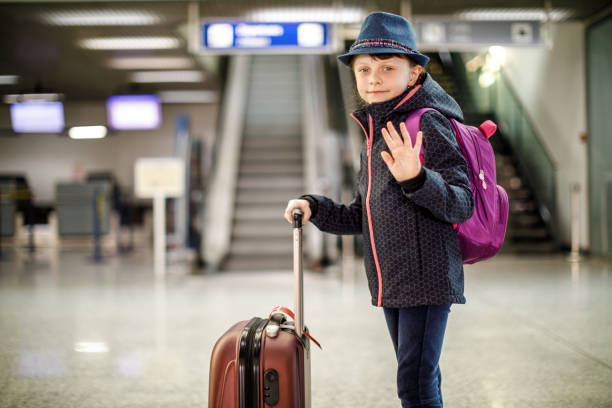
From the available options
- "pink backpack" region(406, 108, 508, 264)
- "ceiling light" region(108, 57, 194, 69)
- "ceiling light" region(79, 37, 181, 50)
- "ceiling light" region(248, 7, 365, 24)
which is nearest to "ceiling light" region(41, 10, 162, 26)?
"ceiling light" region(79, 37, 181, 50)

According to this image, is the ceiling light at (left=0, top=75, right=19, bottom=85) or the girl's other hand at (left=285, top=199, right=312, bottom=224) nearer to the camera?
the girl's other hand at (left=285, top=199, right=312, bottom=224)

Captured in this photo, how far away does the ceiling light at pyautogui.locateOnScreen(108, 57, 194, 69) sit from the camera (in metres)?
12.9

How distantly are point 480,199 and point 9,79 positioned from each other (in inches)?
602

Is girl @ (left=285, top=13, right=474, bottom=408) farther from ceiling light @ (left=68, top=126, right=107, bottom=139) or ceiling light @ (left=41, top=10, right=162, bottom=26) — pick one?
ceiling light @ (left=68, top=126, right=107, bottom=139)

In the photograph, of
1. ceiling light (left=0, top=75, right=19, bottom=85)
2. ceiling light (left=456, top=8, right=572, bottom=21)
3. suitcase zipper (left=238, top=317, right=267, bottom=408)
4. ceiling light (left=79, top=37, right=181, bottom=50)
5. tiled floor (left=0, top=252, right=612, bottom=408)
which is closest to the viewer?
suitcase zipper (left=238, top=317, right=267, bottom=408)

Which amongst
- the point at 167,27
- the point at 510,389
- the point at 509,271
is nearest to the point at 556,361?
the point at 510,389

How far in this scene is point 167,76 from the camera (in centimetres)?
1504

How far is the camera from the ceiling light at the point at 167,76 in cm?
1462

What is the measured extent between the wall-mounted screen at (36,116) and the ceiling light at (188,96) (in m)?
3.69

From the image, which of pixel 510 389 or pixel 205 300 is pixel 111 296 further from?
pixel 510 389

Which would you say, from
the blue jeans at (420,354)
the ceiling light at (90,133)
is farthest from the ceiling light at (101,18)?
the blue jeans at (420,354)

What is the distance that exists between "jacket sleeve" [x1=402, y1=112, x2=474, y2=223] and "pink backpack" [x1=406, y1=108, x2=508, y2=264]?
55 millimetres

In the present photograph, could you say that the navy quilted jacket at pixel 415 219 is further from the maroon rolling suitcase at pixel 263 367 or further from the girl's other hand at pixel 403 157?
the maroon rolling suitcase at pixel 263 367

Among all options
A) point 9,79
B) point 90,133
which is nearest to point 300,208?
point 9,79
